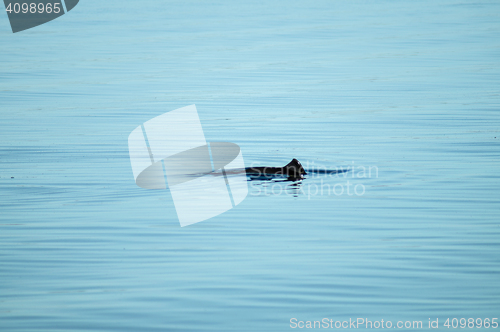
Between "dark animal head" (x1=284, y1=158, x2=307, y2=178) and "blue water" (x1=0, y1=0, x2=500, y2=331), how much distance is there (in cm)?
24

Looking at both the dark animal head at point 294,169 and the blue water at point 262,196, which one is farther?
the dark animal head at point 294,169

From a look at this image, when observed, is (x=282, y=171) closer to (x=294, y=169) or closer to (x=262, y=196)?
(x=294, y=169)

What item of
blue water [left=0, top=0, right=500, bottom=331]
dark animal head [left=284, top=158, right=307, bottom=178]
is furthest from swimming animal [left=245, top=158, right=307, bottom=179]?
blue water [left=0, top=0, right=500, bottom=331]

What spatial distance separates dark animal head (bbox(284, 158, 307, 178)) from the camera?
465 inches

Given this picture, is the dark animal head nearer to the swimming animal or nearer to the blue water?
the swimming animal

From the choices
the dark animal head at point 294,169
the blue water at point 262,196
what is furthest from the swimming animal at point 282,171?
the blue water at point 262,196

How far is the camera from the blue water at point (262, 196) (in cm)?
647

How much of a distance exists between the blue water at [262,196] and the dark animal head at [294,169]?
238 millimetres

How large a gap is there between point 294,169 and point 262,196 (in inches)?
49.2

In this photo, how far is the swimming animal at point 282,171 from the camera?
468 inches

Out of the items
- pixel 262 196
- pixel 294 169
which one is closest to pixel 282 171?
pixel 294 169

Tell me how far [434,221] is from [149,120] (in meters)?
10.6

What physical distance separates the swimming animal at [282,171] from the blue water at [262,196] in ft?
0.84

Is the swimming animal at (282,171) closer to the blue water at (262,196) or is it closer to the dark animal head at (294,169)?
the dark animal head at (294,169)
